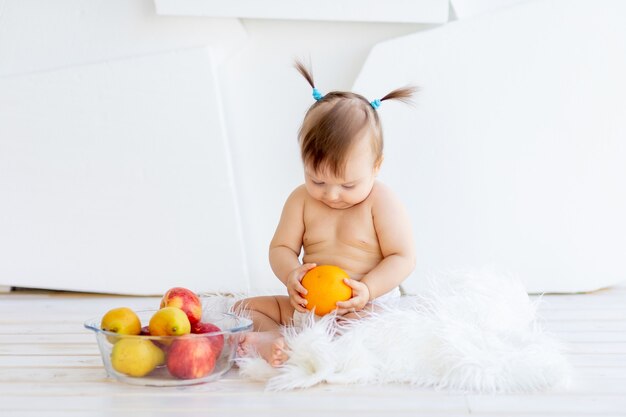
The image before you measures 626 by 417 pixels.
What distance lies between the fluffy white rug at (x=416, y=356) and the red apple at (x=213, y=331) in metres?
0.07

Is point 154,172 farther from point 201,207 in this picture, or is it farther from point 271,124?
point 271,124

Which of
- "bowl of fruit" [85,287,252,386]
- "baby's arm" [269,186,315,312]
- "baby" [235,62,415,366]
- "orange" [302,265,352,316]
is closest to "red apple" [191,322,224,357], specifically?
"bowl of fruit" [85,287,252,386]

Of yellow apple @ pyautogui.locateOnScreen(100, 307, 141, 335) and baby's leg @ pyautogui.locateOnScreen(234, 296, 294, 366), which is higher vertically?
yellow apple @ pyautogui.locateOnScreen(100, 307, 141, 335)

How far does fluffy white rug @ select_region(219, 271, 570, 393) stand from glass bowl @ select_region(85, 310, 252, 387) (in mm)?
77

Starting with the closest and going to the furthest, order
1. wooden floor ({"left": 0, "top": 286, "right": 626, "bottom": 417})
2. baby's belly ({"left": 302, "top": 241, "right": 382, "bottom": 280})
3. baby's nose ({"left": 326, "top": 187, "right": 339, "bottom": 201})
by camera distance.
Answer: wooden floor ({"left": 0, "top": 286, "right": 626, "bottom": 417}) < baby's nose ({"left": 326, "top": 187, "right": 339, "bottom": 201}) < baby's belly ({"left": 302, "top": 241, "right": 382, "bottom": 280})

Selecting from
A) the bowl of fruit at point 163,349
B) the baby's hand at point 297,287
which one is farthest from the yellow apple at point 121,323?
the baby's hand at point 297,287

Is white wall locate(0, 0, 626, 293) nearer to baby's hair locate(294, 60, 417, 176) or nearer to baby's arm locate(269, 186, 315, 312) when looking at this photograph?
baby's arm locate(269, 186, 315, 312)

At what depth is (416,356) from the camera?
1.63 metres

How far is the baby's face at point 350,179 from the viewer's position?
179 cm

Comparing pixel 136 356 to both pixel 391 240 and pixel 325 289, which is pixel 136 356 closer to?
pixel 325 289

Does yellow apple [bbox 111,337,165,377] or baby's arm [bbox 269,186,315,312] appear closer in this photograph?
A: yellow apple [bbox 111,337,165,377]

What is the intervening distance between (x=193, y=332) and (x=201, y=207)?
42.1 inches

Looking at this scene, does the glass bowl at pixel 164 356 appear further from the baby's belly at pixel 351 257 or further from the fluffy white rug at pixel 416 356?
the baby's belly at pixel 351 257

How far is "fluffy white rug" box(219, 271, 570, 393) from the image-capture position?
1.55 meters
